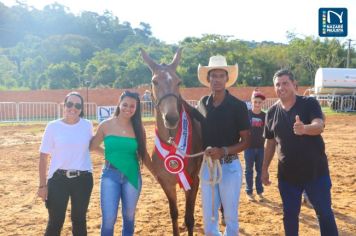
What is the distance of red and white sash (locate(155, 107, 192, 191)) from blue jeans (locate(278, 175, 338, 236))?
47.8 inches

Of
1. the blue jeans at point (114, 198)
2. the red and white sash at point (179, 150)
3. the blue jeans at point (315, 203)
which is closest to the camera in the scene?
the blue jeans at point (315, 203)

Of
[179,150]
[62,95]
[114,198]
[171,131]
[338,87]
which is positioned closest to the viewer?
[114,198]

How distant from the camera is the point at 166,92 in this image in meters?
4.26

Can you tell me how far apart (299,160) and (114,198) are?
1.81 m

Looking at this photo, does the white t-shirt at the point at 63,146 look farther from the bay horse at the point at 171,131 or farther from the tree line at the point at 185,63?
the tree line at the point at 185,63

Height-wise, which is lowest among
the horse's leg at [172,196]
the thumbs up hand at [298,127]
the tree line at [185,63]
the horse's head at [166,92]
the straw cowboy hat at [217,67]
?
the horse's leg at [172,196]

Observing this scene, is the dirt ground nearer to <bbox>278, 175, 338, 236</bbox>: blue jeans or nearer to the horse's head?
<bbox>278, 175, 338, 236</bbox>: blue jeans

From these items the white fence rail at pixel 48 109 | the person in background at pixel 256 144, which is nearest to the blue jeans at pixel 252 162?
the person in background at pixel 256 144

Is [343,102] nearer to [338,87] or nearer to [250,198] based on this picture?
[338,87]

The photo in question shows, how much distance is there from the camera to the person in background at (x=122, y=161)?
12.7 ft

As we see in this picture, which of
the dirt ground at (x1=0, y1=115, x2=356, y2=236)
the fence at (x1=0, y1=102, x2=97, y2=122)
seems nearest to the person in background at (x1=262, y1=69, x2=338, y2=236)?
the dirt ground at (x1=0, y1=115, x2=356, y2=236)

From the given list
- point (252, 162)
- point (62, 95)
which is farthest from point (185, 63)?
point (252, 162)

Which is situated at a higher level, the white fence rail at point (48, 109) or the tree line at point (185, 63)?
the tree line at point (185, 63)

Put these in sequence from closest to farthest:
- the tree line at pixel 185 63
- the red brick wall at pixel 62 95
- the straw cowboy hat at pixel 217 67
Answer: the straw cowboy hat at pixel 217 67, the red brick wall at pixel 62 95, the tree line at pixel 185 63
